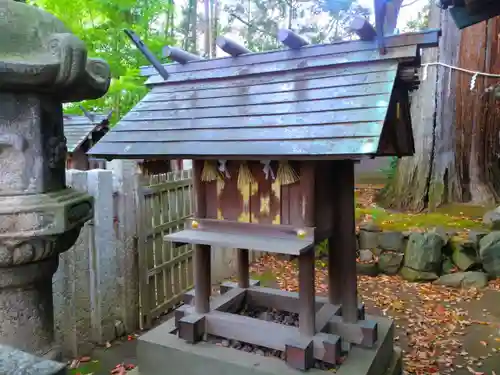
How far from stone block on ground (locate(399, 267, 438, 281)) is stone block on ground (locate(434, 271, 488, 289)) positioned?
13 cm

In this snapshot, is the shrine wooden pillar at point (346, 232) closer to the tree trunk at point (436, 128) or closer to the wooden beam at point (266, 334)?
the wooden beam at point (266, 334)

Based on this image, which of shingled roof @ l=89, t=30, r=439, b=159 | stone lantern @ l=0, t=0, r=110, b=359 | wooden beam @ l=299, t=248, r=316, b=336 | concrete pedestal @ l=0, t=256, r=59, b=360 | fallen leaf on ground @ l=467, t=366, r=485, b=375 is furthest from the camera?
fallen leaf on ground @ l=467, t=366, r=485, b=375

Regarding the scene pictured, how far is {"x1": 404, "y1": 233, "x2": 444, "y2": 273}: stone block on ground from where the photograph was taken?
23.3 ft

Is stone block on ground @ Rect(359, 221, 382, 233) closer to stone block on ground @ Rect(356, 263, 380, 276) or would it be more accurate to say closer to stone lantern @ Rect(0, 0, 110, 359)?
stone block on ground @ Rect(356, 263, 380, 276)

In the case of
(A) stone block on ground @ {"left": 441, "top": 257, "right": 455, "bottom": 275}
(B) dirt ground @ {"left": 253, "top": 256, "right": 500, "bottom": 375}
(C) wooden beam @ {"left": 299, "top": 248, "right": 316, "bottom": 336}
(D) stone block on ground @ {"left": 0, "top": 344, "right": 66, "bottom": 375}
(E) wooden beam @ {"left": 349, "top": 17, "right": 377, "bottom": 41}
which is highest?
(E) wooden beam @ {"left": 349, "top": 17, "right": 377, "bottom": 41}

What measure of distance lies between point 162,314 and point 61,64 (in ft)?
13.6

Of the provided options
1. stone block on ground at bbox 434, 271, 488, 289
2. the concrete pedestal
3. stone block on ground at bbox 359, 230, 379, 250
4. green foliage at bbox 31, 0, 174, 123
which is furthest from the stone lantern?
stone block on ground at bbox 434, 271, 488, 289

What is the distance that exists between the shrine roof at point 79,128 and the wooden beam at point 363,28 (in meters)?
9.17

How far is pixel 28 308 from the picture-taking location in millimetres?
2631

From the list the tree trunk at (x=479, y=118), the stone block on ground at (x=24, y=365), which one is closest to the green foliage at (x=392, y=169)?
the tree trunk at (x=479, y=118)

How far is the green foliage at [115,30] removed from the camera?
8.52 meters

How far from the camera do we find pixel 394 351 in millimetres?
4086

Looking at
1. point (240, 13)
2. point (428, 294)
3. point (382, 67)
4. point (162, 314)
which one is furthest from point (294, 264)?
point (240, 13)

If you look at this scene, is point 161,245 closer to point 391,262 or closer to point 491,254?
point 391,262
